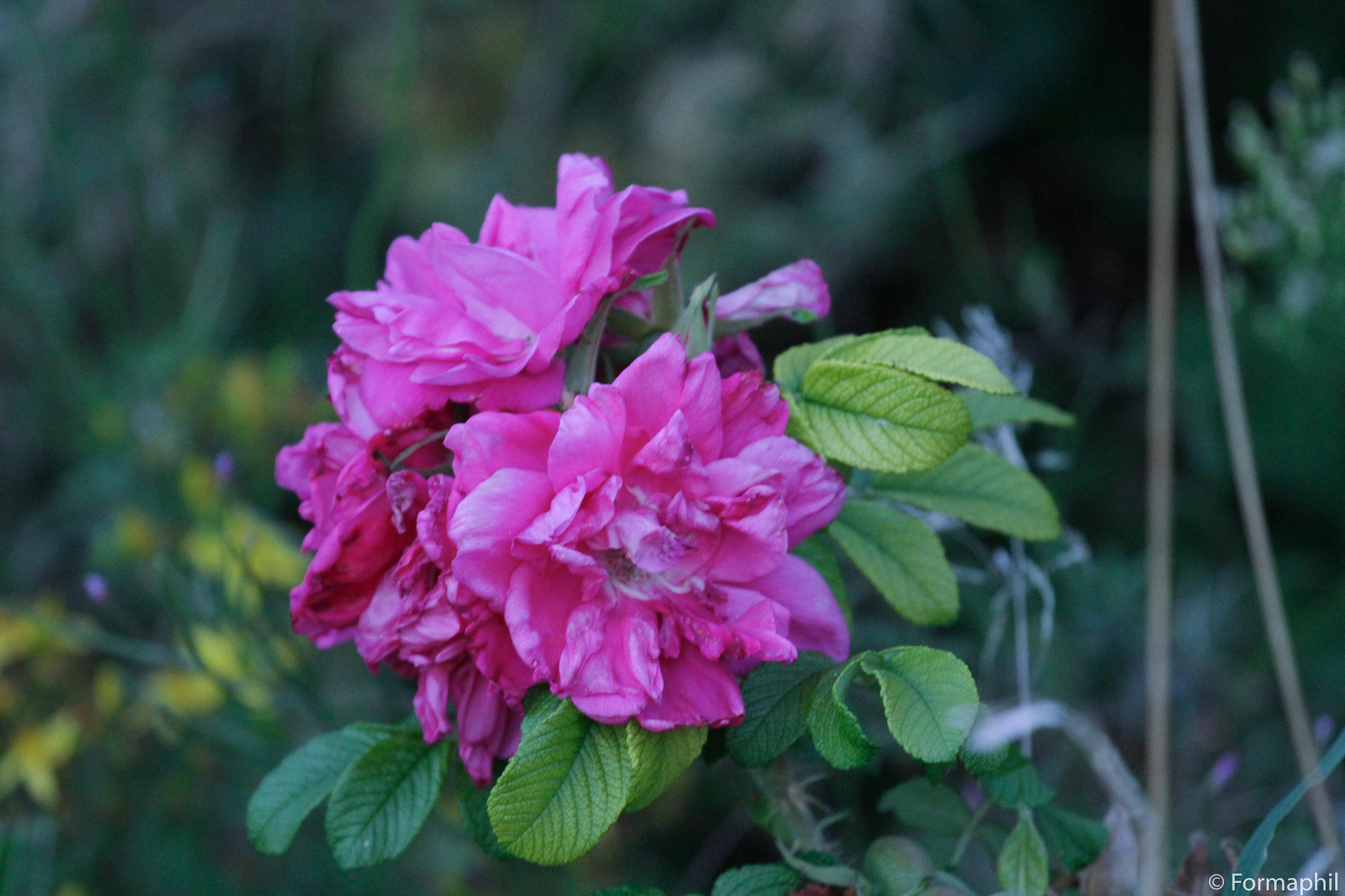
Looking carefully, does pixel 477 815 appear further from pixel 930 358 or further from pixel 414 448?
pixel 930 358

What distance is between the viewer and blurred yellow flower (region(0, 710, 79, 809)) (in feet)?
3.36

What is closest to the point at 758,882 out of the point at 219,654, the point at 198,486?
the point at 219,654

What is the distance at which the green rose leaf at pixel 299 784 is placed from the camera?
53 centimetres

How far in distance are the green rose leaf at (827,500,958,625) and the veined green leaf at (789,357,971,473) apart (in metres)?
0.08

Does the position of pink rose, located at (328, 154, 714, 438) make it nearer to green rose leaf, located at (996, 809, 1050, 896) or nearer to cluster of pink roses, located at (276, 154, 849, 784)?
cluster of pink roses, located at (276, 154, 849, 784)

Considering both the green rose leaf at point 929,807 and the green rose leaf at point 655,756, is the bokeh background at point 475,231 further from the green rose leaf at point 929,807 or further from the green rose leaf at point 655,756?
the green rose leaf at point 655,756

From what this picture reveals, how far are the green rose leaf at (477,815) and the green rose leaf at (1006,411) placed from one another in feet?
1.03

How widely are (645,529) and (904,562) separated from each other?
0.19m

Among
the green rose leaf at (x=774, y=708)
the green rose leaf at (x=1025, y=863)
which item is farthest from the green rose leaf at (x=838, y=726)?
the green rose leaf at (x=1025, y=863)

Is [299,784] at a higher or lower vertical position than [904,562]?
lower

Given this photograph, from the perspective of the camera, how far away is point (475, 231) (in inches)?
67.9

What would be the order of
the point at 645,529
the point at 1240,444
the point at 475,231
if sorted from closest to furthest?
the point at 645,529 < the point at 1240,444 < the point at 475,231

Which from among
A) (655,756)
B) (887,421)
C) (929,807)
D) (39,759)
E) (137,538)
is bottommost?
(39,759)

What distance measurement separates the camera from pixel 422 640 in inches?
18.3
